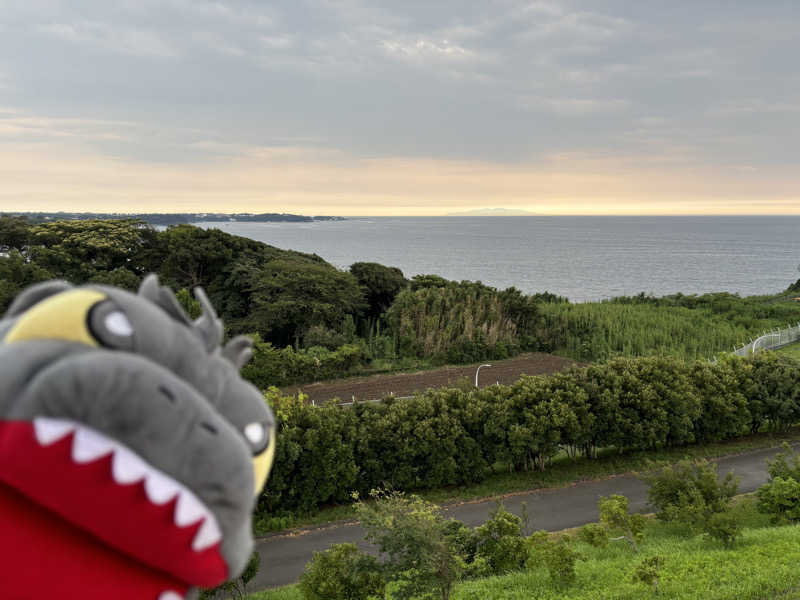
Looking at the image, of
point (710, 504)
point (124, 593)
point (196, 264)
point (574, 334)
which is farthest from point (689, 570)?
point (196, 264)

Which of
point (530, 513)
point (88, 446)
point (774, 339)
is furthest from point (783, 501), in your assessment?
point (774, 339)

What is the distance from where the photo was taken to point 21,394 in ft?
7.21

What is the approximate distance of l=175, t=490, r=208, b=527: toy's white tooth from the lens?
7.53 feet

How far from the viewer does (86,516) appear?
220cm

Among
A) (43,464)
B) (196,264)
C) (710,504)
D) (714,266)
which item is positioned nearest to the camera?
(43,464)

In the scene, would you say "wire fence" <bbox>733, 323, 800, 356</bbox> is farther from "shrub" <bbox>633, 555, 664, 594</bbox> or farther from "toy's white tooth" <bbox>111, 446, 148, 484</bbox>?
"toy's white tooth" <bbox>111, 446, 148, 484</bbox>

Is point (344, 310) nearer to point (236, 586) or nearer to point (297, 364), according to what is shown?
point (297, 364)

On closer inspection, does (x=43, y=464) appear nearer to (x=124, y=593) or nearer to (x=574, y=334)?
(x=124, y=593)

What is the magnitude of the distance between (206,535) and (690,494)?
16.1 m

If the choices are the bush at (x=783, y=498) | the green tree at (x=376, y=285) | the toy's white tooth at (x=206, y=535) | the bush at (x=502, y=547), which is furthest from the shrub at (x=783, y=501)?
the green tree at (x=376, y=285)

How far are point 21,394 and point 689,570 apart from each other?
14.7 m

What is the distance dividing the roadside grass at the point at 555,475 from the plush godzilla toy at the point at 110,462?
16424mm

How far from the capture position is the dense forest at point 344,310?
34.7 meters

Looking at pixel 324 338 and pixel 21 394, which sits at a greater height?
pixel 21 394
